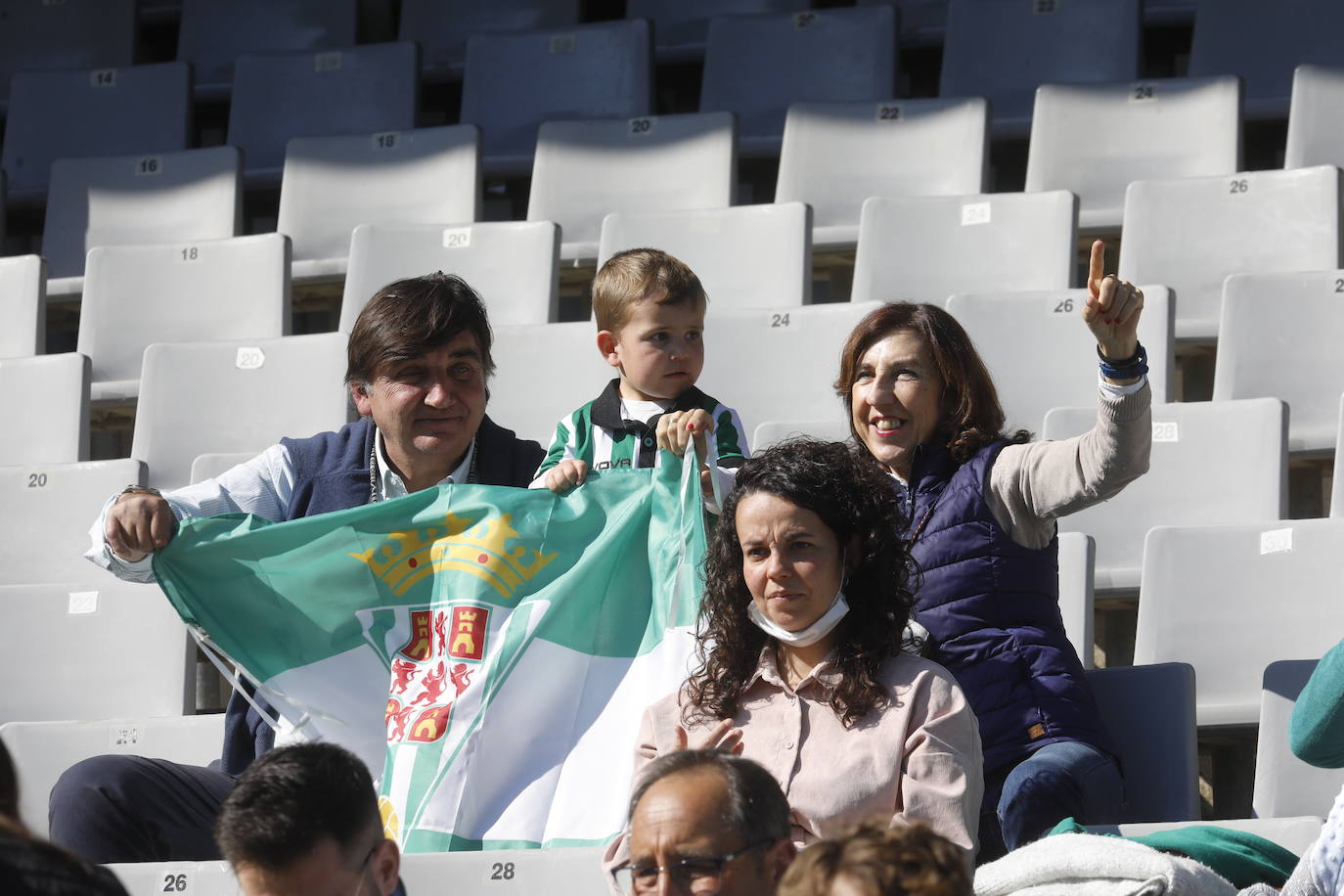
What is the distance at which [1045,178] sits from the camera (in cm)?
522

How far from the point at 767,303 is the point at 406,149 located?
149 cm

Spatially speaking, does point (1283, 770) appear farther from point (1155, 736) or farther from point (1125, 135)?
point (1125, 135)

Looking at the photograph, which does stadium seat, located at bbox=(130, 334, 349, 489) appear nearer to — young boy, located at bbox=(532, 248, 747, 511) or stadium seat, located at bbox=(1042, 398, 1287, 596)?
young boy, located at bbox=(532, 248, 747, 511)

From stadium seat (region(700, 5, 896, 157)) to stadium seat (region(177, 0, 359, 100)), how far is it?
1.53m

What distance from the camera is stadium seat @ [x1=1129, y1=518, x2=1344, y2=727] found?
3383 millimetres

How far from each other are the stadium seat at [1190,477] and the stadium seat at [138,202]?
9.65 feet

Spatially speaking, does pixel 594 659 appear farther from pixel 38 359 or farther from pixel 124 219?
pixel 124 219

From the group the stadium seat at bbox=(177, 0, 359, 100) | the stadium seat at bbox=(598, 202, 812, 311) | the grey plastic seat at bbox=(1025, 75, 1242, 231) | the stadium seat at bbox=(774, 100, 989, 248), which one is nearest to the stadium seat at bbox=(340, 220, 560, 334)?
the stadium seat at bbox=(598, 202, 812, 311)

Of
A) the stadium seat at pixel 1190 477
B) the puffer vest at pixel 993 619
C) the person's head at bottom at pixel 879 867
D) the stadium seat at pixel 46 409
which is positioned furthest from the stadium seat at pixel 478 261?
the person's head at bottom at pixel 879 867

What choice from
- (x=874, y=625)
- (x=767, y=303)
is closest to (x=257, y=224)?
(x=767, y=303)

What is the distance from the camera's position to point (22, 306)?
5.12 meters

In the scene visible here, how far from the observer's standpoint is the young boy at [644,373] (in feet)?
10.8

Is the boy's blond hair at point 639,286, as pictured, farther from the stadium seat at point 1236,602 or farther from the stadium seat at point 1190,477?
the stadium seat at point 1236,602

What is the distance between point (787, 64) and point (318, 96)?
159cm
